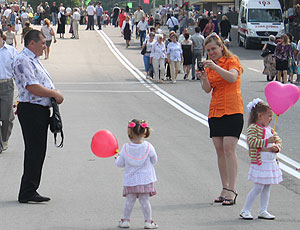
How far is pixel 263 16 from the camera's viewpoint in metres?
40.9

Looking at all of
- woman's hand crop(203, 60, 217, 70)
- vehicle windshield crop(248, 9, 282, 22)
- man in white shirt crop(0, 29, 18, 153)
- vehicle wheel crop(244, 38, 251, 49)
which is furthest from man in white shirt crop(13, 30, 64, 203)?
vehicle wheel crop(244, 38, 251, 49)

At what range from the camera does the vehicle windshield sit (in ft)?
134

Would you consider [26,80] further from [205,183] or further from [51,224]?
[205,183]

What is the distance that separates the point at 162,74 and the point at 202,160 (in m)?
14.8

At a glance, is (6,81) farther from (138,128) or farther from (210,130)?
(138,128)

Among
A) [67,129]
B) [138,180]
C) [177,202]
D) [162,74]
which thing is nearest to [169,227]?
[138,180]

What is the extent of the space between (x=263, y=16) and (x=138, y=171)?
35068 millimetres

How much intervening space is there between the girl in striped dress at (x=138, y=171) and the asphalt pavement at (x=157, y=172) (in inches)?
9.2

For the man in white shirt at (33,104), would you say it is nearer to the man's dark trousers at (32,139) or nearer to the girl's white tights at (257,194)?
the man's dark trousers at (32,139)

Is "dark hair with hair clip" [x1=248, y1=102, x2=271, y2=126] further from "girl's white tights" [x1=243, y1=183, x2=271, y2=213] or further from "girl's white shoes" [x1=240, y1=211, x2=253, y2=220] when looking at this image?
"girl's white shoes" [x1=240, y1=211, x2=253, y2=220]

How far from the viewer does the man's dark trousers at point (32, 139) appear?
7.94 m

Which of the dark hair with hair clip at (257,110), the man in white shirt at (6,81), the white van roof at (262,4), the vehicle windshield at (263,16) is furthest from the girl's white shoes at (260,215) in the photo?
the white van roof at (262,4)

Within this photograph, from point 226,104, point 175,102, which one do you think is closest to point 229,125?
point 226,104

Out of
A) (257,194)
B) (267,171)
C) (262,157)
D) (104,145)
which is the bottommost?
(257,194)
